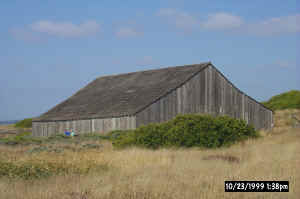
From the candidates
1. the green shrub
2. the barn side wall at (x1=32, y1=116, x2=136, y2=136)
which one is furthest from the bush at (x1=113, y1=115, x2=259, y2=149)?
the green shrub

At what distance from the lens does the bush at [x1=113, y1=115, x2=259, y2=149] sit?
78.6 ft

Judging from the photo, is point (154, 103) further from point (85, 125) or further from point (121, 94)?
point (85, 125)

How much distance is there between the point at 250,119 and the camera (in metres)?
43.6

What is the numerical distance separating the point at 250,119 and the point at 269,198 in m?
33.7

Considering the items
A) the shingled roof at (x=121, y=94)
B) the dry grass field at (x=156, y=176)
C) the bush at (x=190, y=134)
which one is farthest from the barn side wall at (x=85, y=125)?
the dry grass field at (x=156, y=176)

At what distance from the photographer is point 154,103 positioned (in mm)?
37156

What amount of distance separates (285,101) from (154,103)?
4888 cm

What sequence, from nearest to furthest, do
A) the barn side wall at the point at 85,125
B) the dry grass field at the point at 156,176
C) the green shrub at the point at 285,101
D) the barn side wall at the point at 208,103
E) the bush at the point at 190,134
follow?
the dry grass field at the point at 156,176 → the bush at the point at 190,134 → the barn side wall at the point at 85,125 → the barn side wall at the point at 208,103 → the green shrub at the point at 285,101

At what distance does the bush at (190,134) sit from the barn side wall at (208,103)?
1099cm

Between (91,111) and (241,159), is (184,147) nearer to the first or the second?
(241,159)

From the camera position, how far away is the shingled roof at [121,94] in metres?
38.7

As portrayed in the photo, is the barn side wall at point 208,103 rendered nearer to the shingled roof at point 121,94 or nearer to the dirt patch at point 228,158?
the shingled roof at point 121,94
